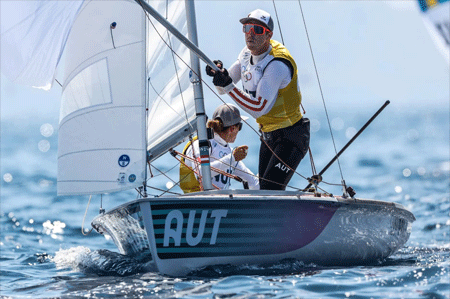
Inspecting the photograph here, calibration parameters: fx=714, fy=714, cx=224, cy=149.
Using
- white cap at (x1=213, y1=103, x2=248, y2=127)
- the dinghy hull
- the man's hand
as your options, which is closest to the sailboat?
the dinghy hull

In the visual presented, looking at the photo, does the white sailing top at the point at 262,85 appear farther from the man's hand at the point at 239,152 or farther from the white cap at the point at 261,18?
the man's hand at the point at 239,152

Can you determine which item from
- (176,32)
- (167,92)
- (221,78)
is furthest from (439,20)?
(167,92)

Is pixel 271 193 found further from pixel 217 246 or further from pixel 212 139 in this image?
pixel 212 139

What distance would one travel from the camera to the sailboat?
16.9 feet

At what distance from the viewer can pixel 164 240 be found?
16.8 ft

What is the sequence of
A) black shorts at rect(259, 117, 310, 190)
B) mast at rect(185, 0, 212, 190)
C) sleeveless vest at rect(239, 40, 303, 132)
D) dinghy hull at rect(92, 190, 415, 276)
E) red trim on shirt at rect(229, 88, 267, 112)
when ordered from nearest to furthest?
dinghy hull at rect(92, 190, 415, 276)
red trim on shirt at rect(229, 88, 267, 112)
mast at rect(185, 0, 212, 190)
sleeveless vest at rect(239, 40, 303, 132)
black shorts at rect(259, 117, 310, 190)

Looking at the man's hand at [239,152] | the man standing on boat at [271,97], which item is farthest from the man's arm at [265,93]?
the man's hand at [239,152]

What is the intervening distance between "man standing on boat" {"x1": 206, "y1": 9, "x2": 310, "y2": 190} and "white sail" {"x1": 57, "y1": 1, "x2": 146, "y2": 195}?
2.14ft

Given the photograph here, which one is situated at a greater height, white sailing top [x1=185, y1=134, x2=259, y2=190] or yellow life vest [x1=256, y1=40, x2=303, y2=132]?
yellow life vest [x1=256, y1=40, x2=303, y2=132]

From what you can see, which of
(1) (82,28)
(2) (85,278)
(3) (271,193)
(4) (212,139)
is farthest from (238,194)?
(1) (82,28)

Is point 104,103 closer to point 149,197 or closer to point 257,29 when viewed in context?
point 149,197

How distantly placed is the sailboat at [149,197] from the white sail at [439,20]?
2.36 metres

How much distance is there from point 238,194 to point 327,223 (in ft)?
2.48

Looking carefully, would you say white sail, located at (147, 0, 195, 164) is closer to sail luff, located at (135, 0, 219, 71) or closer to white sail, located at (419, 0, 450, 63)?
sail luff, located at (135, 0, 219, 71)
